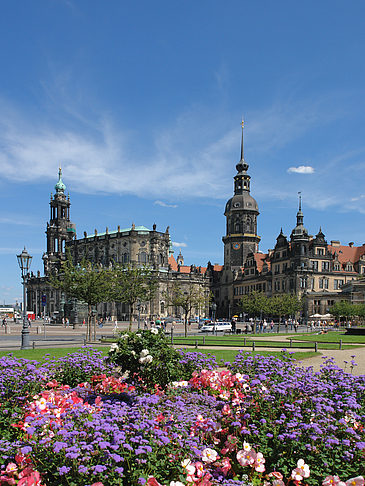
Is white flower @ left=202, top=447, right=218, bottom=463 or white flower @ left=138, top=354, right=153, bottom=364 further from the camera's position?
white flower @ left=138, top=354, right=153, bottom=364

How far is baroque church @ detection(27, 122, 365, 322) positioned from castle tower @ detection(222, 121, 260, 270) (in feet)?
0.81

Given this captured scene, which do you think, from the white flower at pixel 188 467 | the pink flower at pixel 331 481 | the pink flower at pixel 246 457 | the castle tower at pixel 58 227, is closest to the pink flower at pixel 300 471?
the pink flower at pixel 331 481

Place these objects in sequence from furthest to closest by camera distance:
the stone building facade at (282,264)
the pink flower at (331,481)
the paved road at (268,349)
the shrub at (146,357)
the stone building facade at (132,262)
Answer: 1. the stone building facade at (132,262)
2. the stone building facade at (282,264)
3. the paved road at (268,349)
4. the shrub at (146,357)
5. the pink flower at (331,481)

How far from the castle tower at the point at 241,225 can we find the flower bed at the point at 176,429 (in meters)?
102

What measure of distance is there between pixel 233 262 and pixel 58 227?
5484 cm

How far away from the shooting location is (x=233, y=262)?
4510 inches

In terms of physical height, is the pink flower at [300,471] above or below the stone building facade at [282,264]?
below

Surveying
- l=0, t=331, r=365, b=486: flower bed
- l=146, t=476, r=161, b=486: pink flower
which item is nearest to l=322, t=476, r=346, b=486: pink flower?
l=0, t=331, r=365, b=486: flower bed

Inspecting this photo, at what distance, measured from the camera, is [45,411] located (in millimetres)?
8188

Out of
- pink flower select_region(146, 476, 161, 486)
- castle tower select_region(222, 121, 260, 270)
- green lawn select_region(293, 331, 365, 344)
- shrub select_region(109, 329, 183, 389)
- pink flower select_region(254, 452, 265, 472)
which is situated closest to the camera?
pink flower select_region(146, 476, 161, 486)

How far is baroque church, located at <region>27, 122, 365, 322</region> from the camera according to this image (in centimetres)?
8450

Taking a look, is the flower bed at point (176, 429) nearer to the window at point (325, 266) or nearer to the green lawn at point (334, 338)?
Result: the green lawn at point (334, 338)

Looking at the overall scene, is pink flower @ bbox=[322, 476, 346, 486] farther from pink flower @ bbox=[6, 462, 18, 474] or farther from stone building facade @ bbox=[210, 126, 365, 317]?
stone building facade @ bbox=[210, 126, 365, 317]

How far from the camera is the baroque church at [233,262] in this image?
84.5 m
